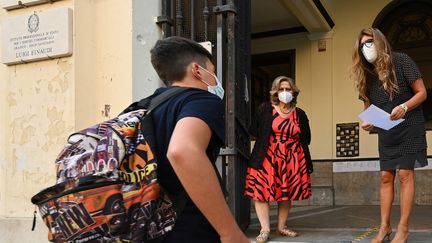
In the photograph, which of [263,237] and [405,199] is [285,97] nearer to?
[263,237]

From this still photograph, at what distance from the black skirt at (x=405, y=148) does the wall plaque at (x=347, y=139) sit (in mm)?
4851

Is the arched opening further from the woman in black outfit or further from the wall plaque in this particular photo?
the woman in black outfit

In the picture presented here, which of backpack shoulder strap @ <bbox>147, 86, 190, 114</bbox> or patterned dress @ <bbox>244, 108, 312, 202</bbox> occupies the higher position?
backpack shoulder strap @ <bbox>147, 86, 190, 114</bbox>

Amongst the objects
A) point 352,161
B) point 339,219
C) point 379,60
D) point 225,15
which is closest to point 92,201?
point 379,60

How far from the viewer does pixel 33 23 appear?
5359mm

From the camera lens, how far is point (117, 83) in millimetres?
5277

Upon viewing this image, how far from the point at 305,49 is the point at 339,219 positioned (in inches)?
167

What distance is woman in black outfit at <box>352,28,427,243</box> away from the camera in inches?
153

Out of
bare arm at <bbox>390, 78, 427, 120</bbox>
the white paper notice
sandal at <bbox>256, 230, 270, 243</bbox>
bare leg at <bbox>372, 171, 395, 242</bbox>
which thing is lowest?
sandal at <bbox>256, 230, 270, 243</bbox>

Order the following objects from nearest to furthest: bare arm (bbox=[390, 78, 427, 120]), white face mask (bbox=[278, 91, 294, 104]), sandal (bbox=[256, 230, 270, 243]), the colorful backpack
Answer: the colorful backpack
bare arm (bbox=[390, 78, 427, 120])
sandal (bbox=[256, 230, 270, 243])
white face mask (bbox=[278, 91, 294, 104])

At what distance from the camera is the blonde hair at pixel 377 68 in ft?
13.0

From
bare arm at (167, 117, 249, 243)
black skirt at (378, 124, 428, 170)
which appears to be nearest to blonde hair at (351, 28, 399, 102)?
black skirt at (378, 124, 428, 170)

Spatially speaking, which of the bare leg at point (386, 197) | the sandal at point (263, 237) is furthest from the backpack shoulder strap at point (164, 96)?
the sandal at point (263, 237)

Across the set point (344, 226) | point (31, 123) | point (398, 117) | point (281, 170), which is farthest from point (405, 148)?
point (31, 123)
